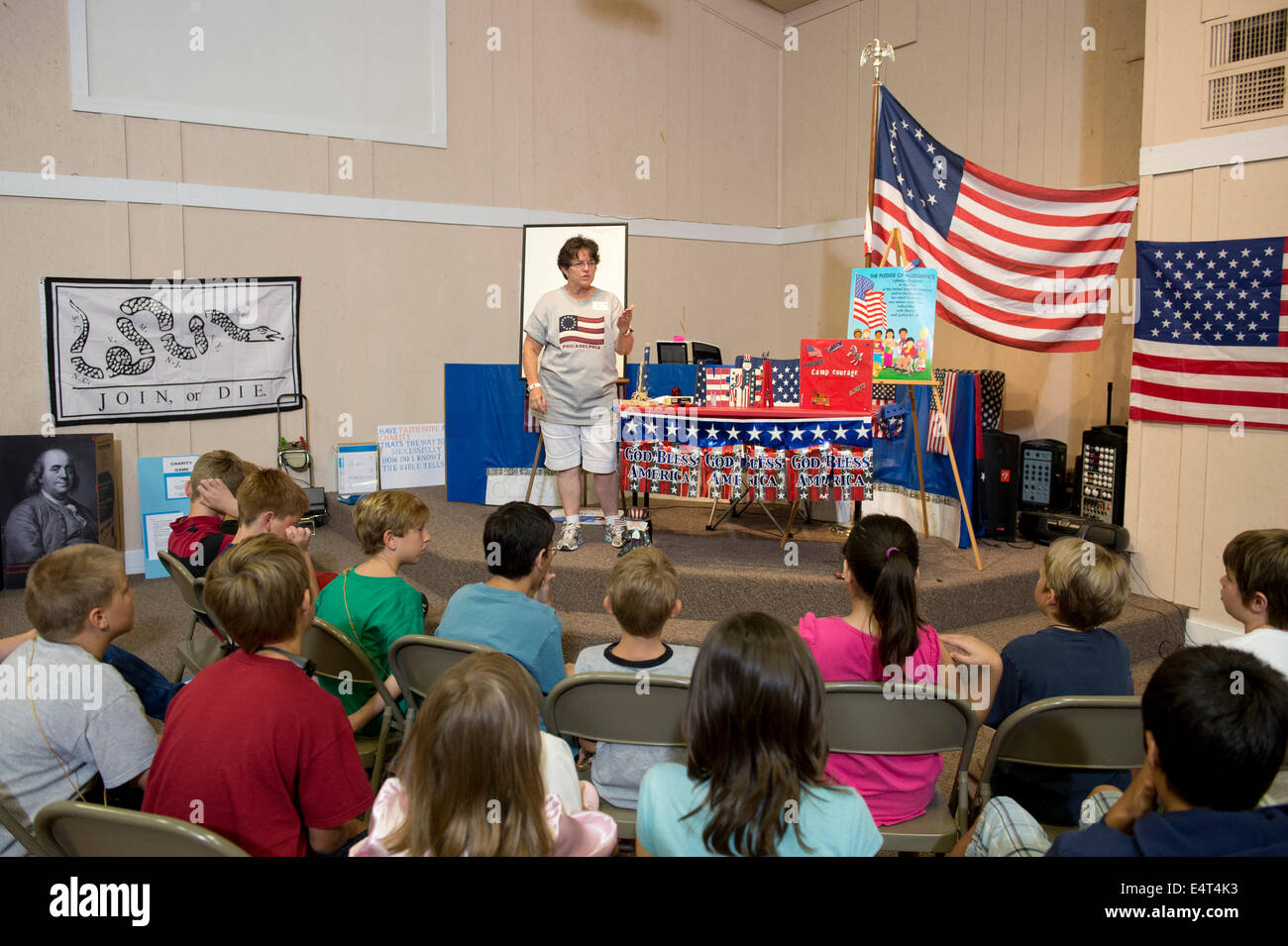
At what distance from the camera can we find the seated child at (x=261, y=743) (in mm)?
1814

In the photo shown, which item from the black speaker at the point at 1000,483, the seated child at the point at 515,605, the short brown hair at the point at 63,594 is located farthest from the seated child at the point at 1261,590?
the black speaker at the point at 1000,483

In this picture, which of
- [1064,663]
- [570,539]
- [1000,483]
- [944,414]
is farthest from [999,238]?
[1064,663]

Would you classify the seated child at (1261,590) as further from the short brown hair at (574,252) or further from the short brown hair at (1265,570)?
the short brown hair at (574,252)

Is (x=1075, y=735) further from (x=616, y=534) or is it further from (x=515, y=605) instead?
(x=616, y=534)

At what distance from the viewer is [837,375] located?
4.79 m

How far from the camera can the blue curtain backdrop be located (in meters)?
5.57

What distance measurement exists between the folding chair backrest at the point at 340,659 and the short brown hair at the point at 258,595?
60 centimetres

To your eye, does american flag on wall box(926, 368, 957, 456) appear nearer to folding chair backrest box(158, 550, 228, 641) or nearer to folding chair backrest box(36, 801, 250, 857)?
folding chair backrest box(158, 550, 228, 641)

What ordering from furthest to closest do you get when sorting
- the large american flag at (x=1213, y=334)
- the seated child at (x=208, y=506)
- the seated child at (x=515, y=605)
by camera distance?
the large american flag at (x=1213, y=334)
the seated child at (x=208, y=506)
the seated child at (x=515, y=605)

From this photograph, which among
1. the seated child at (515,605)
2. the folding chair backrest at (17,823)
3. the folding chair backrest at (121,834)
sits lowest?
the folding chair backrest at (17,823)

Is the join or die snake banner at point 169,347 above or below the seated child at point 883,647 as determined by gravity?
above

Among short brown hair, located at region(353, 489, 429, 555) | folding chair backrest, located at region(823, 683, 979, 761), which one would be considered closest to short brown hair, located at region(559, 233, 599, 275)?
short brown hair, located at region(353, 489, 429, 555)

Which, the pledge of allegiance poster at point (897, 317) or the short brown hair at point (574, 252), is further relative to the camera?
the short brown hair at point (574, 252)

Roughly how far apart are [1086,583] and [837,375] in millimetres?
2557
